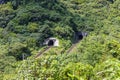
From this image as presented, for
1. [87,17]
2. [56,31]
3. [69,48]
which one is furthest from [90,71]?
[87,17]

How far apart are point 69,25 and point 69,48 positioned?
23.3 feet

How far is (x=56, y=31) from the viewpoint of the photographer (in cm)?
3525

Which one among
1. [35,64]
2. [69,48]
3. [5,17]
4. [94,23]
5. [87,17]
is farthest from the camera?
[87,17]

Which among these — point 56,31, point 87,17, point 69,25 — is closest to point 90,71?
point 56,31

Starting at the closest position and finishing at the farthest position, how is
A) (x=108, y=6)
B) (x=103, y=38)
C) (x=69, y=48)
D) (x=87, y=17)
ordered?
(x=103, y=38)
(x=69, y=48)
(x=87, y=17)
(x=108, y=6)

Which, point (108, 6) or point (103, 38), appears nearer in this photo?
point (103, 38)

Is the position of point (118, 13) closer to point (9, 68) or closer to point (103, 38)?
point (103, 38)

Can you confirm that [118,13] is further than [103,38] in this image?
Yes

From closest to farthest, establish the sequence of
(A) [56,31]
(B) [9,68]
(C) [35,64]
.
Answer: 1. (C) [35,64]
2. (B) [9,68]
3. (A) [56,31]

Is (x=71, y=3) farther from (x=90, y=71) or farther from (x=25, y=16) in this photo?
(x=90, y=71)

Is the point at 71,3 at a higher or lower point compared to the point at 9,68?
lower

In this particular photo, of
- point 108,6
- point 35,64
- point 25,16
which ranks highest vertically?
point 35,64

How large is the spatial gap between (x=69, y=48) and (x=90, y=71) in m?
26.8

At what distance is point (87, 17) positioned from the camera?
46562 millimetres
